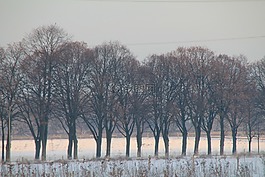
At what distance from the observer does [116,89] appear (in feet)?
214

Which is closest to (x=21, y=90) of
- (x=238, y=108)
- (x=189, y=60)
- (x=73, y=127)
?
(x=73, y=127)

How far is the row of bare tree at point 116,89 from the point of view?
60688mm

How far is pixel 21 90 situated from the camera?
6062cm

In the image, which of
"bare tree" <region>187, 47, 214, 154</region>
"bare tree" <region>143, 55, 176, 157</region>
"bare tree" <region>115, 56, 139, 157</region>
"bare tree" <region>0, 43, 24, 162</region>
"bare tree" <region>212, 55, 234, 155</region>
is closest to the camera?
"bare tree" <region>0, 43, 24, 162</region>

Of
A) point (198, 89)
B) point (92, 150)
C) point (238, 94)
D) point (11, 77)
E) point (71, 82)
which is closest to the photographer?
point (11, 77)

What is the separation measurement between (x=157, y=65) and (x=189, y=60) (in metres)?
4.08

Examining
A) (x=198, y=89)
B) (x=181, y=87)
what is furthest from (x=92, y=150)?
(x=198, y=89)

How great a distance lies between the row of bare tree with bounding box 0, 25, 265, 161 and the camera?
60688mm

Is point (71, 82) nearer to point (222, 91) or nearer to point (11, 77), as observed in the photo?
point (11, 77)

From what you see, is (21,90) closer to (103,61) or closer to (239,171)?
(103,61)

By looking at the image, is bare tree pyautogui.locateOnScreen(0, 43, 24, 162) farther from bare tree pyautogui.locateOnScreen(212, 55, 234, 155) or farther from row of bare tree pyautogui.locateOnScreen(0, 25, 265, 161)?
bare tree pyautogui.locateOnScreen(212, 55, 234, 155)

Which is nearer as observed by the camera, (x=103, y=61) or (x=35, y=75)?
(x=35, y=75)

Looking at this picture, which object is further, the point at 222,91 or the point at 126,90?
the point at 222,91

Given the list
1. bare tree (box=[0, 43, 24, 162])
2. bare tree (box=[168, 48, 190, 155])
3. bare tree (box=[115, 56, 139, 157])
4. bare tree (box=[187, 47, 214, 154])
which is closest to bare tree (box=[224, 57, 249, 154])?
bare tree (box=[187, 47, 214, 154])
